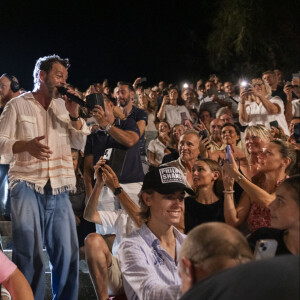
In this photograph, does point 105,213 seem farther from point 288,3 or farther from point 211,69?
point 211,69

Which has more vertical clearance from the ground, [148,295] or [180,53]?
[180,53]

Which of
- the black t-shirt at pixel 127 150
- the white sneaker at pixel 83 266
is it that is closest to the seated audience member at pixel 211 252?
the white sneaker at pixel 83 266

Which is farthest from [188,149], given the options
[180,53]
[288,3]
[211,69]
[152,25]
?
[152,25]

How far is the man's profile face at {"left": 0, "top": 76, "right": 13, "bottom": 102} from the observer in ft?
20.4

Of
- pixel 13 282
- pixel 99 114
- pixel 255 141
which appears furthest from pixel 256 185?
pixel 13 282

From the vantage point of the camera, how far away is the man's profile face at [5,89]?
6227 mm

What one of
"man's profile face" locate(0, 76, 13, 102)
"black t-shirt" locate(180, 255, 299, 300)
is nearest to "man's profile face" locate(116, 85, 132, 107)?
"man's profile face" locate(0, 76, 13, 102)

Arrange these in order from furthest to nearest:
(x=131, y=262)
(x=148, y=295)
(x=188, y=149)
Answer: (x=188, y=149), (x=131, y=262), (x=148, y=295)

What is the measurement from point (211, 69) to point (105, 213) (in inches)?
657

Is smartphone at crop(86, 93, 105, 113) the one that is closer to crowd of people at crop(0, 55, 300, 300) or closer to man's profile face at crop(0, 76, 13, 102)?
crowd of people at crop(0, 55, 300, 300)

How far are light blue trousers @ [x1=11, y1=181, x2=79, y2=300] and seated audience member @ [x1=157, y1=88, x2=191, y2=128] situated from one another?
574 centimetres

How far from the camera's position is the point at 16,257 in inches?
159

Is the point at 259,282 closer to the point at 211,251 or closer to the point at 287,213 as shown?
the point at 211,251

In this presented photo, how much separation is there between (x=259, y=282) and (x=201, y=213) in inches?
135
